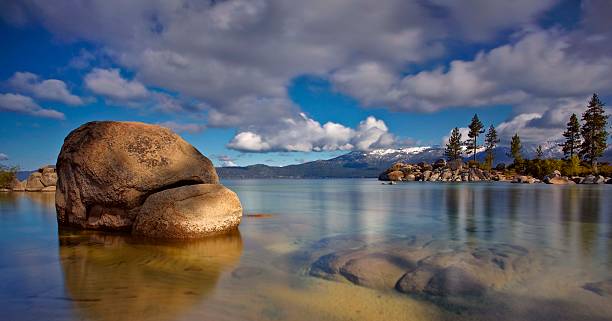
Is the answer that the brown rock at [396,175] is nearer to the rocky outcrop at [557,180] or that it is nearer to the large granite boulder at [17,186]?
the rocky outcrop at [557,180]

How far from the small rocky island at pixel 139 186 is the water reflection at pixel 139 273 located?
2.76 ft

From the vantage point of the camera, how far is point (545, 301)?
6023mm

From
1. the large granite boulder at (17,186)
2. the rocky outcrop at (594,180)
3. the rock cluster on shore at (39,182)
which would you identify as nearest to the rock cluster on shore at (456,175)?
the rocky outcrop at (594,180)

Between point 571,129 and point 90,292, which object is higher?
point 571,129

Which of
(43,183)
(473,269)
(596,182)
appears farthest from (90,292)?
(596,182)

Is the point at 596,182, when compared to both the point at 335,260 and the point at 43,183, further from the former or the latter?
the point at 43,183

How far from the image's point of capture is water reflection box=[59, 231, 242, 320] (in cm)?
588

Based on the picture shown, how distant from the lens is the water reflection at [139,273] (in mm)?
5883

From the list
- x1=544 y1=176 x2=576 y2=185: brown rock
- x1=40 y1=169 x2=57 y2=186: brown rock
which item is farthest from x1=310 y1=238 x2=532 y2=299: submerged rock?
x1=544 y1=176 x2=576 y2=185: brown rock

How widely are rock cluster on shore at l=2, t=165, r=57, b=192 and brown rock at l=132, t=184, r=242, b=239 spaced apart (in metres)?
42.7

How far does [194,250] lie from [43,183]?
4826cm

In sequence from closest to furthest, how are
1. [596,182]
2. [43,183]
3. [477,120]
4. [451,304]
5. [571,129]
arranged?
[451,304] < [43,183] < [596,182] < [571,129] < [477,120]

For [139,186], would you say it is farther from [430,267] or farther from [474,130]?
[474,130]

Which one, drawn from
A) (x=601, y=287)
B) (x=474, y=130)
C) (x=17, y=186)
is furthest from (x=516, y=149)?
(x=17, y=186)
